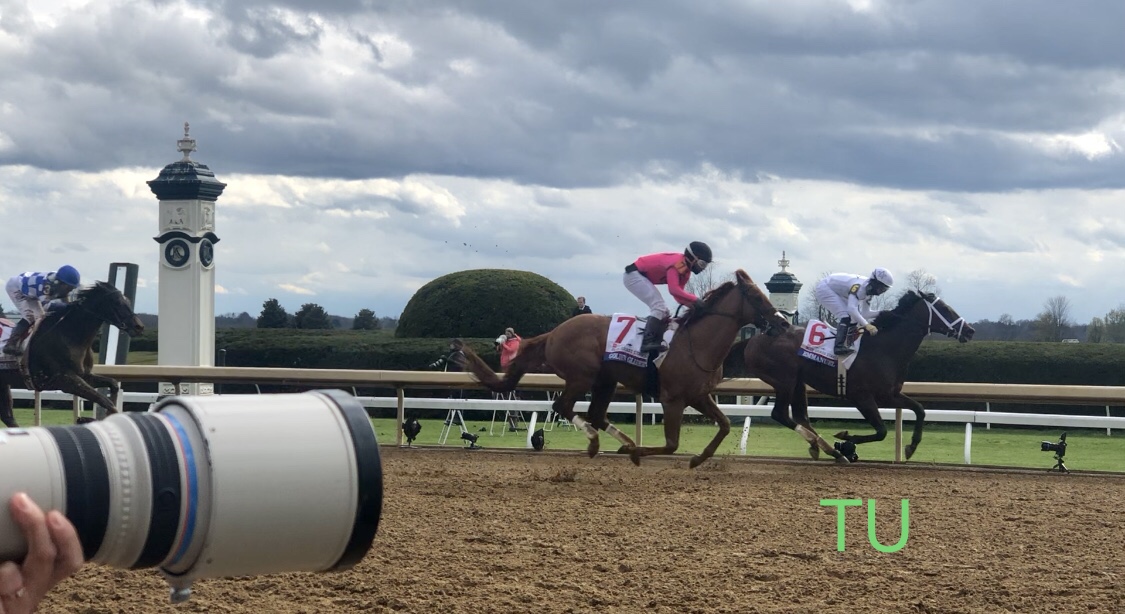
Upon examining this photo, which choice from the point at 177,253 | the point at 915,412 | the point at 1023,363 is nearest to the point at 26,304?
the point at 177,253

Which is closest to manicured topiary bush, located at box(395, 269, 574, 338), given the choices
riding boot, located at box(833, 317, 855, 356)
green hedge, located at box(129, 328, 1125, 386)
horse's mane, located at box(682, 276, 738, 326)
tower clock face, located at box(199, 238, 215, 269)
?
green hedge, located at box(129, 328, 1125, 386)

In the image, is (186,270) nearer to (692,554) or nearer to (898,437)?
(898,437)

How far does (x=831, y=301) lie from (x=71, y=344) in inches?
261

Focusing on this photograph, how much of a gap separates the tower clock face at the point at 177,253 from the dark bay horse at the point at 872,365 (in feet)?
26.0

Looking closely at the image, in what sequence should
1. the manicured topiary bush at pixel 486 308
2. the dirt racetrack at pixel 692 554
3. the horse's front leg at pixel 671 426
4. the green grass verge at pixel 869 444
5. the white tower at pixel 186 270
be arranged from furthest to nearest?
the manicured topiary bush at pixel 486 308 → the white tower at pixel 186 270 → the green grass verge at pixel 869 444 → the horse's front leg at pixel 671 426 → the dirt racetrack at pixel 692 554

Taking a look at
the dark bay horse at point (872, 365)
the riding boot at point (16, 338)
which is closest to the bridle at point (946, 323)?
the dark bay horse at point (872, 365)

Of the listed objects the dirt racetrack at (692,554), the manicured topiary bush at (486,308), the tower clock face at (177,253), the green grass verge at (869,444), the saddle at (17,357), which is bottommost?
the dirt racetrack at (692,554)

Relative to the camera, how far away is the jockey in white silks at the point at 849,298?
10.5m

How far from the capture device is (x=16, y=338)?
1062 cm

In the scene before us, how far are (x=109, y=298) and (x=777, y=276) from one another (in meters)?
11.0

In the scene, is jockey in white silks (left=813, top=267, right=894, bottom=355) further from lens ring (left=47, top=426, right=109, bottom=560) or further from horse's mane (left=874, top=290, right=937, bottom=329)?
lens ring (left=47, top=426, right=109, bottom=560)

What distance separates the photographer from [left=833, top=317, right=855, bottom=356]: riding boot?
411 inches

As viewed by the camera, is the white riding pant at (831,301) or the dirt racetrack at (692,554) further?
the white riding pant at (831,301)

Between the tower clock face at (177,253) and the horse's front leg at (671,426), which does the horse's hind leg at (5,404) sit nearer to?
the tower clock face at (177,253)
